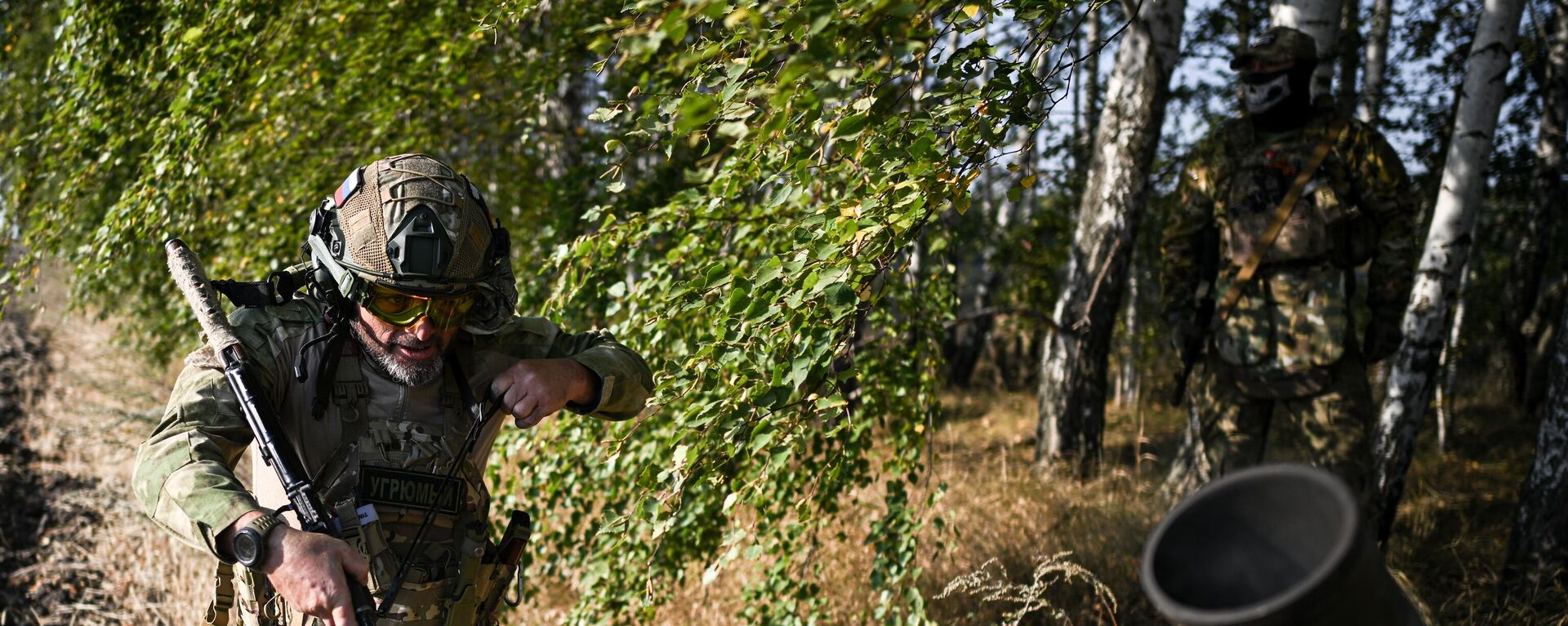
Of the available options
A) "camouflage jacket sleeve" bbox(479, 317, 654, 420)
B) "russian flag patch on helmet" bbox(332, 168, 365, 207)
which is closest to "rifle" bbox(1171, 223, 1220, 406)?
"camouflage jacket sleeve" bbox(479, 317, 654, 420)

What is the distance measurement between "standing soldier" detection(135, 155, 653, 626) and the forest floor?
141 centimetres

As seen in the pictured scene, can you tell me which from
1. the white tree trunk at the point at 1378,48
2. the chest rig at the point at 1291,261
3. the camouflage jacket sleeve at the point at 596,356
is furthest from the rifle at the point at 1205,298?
the white tree trunk at the point at 1378,48

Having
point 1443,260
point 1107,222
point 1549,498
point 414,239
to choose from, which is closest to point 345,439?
point 414,239

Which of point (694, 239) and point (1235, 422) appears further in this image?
point (1235, 422)

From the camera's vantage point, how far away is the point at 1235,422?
388cm

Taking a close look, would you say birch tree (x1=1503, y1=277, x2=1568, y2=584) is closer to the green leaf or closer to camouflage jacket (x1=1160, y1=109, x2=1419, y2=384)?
camouflage jacket (x1=1160, y1=109, x2=1419, y2=384)

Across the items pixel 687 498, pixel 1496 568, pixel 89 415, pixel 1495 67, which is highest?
pixel 1495 67

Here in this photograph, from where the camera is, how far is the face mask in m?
3.76

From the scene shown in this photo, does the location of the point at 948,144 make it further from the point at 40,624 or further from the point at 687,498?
the point at 40,624

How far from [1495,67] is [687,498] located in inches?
156

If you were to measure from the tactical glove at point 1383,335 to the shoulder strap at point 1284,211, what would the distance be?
41 centimetres

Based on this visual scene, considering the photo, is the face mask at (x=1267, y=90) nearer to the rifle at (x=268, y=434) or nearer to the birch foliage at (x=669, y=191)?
the birch foliage at (x=669, y=191)

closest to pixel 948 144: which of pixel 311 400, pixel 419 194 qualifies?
pixel 419 194

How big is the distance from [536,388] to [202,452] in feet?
2.06
